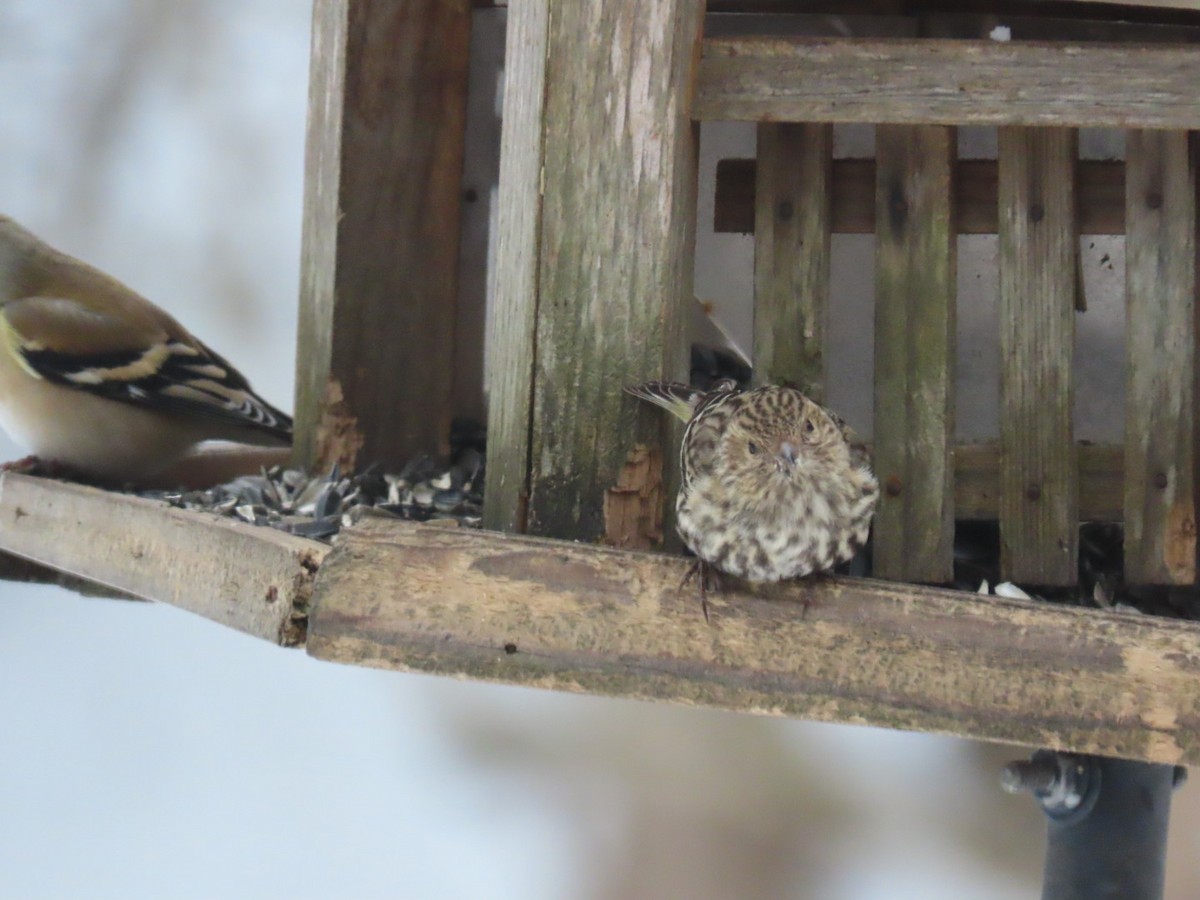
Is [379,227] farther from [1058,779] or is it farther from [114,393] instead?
[1058,779]

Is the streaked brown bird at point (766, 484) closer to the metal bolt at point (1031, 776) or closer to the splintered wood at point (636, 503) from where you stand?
the splintered wood at point (636, 503)

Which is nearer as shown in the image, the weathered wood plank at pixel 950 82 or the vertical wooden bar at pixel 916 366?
the weathered wood plank at pixel 950 82

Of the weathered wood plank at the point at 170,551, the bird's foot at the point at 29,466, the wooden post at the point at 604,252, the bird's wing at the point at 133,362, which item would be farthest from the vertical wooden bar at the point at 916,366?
the bird's foot at the point at 29,466

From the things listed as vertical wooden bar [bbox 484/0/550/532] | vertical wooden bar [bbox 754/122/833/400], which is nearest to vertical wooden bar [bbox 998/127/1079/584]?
vertical wooden bar [bbox 754/122/833/400]

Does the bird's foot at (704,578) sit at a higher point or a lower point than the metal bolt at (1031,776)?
higher

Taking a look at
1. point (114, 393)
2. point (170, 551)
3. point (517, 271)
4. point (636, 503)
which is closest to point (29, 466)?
point (114, 393)

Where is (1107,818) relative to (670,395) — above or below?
below
